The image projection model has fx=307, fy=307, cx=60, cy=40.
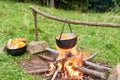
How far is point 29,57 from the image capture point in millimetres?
6668

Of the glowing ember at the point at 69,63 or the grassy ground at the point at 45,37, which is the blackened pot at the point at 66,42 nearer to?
the glowing ember at the point at 69,63

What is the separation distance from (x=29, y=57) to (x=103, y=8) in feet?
38.2

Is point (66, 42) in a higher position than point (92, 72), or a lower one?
higher

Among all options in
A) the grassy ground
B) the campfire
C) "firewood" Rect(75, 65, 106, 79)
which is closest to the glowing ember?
the campfire

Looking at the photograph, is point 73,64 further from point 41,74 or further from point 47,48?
point 47,48

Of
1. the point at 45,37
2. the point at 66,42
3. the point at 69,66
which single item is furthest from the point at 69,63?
the point at 45,37

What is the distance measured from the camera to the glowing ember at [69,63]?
18.5 ft

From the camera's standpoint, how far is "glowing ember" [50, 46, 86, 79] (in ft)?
18.5

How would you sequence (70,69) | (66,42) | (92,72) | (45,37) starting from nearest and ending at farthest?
→ (92,72) < (70,69) < (66,42) < (45,37)

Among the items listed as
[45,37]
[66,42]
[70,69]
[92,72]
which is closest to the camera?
[92,72]

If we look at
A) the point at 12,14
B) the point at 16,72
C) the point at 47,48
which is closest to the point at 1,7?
the point at 12,14

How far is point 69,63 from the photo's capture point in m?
5.75

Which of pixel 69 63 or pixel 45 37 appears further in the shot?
pixel 45 37

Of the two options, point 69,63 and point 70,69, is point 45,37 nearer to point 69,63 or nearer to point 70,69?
point 69,63
